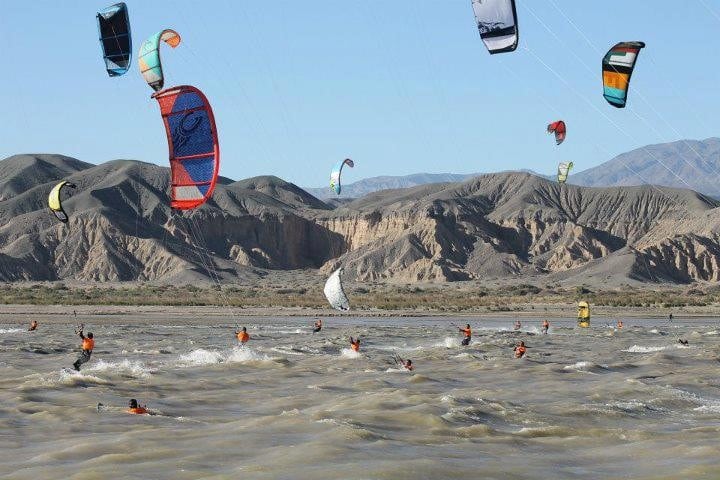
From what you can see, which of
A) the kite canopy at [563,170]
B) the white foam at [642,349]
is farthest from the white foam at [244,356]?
the kite canopy at [563,170]

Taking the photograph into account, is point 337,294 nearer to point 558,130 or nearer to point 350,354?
point 350,354

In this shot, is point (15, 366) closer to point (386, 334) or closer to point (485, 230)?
point (386, 334)

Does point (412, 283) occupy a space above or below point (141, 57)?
below

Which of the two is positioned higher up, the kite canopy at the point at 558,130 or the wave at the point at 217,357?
the kite canopy at the point at 558,130

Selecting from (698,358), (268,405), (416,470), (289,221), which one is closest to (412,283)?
(289,221)

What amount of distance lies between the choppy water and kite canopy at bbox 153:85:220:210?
13.8ft

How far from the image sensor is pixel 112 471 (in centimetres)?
1270

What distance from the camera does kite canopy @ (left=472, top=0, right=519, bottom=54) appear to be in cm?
2500

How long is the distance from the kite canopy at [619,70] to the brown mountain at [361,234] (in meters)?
55.7

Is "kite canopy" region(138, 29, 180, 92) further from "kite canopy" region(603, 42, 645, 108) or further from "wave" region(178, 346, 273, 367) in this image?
"kite canopy" region(603, 42, 645, 108)

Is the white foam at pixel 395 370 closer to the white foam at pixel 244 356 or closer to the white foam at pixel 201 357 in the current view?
the white foam at pixel 244 356

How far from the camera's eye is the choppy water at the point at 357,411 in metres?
13.4

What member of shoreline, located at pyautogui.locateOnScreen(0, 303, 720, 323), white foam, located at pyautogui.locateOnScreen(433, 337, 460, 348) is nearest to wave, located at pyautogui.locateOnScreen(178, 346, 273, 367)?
white foam, located at pyautogui.locateOnScreen(433, 337, 460, 348)

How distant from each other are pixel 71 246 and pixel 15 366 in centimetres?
7116
